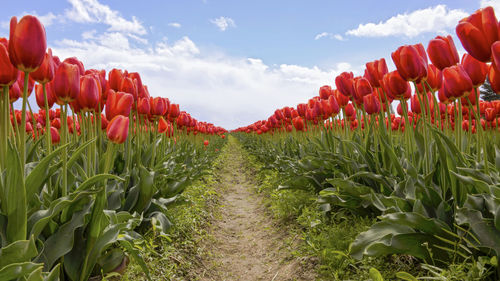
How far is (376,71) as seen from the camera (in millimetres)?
3170

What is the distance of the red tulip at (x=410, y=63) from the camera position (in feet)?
7.98

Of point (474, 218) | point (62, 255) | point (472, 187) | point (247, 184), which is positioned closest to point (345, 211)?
point (472, 187)

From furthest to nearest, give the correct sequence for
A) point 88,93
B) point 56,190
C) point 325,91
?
1. point 325,91
2. point 88,93
3. point 56,190

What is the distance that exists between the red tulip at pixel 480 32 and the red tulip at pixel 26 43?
6.91 ft

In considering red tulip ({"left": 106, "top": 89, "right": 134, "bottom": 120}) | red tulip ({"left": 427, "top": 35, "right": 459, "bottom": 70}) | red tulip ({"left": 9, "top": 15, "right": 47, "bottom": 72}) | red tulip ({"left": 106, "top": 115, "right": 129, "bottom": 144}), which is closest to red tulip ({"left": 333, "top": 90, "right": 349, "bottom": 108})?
red tulip ({"left": 427, "top": 35, "right": 459, "bottom": 70})

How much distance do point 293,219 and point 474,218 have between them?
2.65m

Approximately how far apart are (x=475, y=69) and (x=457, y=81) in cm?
13

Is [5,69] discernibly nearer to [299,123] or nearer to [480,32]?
[480,32]

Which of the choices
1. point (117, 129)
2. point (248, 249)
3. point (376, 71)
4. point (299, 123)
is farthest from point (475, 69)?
point (299, 123)

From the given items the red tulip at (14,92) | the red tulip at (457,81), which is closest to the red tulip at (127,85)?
the red tulip at (14,92)

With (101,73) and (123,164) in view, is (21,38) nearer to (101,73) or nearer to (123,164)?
(101,73)

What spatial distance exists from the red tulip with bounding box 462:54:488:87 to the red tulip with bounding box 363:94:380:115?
108 cm

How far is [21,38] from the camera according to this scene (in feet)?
5.13

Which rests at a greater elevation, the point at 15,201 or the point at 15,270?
the point at 15,201
